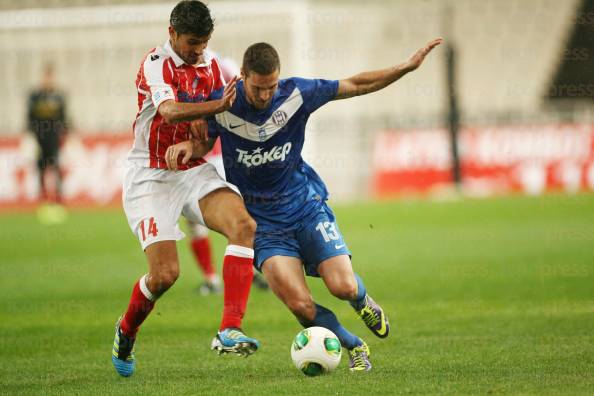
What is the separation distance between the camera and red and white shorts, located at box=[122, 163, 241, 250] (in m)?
6.59

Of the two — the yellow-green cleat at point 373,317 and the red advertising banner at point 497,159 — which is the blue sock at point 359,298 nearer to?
the yellow-green cleat at point 373,317

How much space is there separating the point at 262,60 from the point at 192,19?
20.0 inches

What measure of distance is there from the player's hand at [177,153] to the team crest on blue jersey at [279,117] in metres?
0.55

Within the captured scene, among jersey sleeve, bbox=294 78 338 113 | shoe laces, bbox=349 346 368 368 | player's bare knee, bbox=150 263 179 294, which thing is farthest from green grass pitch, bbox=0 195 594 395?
jersey sleeve, bbox=294 78 338 113

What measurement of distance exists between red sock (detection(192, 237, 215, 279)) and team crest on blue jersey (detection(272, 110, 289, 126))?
13.6 ft

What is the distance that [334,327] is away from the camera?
6.46 metres

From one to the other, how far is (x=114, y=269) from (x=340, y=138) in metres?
12.9

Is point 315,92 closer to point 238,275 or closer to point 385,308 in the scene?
point 238,275

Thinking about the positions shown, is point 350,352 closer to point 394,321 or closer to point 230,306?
point 230,306

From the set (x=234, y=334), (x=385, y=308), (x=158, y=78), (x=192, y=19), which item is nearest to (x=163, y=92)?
(x=158, y=78)

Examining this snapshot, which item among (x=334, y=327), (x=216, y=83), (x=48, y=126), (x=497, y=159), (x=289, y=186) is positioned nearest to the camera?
(x=334, y=327)

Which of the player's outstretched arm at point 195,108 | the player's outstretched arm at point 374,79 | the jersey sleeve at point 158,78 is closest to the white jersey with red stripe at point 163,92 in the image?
the jersey sleeve at point 158,78

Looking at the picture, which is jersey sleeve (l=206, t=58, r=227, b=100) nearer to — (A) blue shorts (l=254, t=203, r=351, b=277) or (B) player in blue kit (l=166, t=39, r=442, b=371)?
(B) player in blue kit (l=166, t=39, r=442, b=371)

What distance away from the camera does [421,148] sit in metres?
23.1
